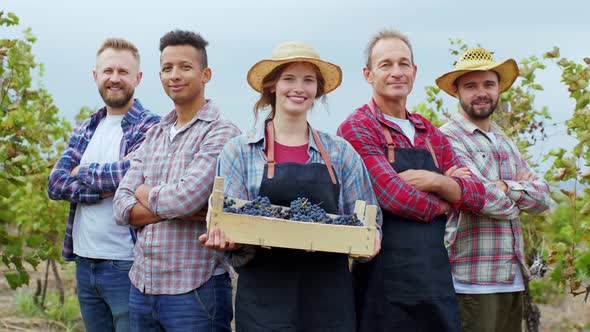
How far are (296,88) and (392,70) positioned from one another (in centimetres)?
68

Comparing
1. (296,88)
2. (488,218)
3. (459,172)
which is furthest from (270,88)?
(488,218)

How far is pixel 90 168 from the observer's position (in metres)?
4.02

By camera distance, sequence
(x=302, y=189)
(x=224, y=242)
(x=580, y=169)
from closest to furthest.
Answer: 1. (x=224, y=242)
2. (x=302, y=189)
3. (x=580, y=169)

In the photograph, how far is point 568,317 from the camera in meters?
8.96

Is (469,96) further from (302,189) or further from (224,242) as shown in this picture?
(224,242)

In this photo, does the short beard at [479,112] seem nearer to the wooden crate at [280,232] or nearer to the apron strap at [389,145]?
the apron strap at [389,145]

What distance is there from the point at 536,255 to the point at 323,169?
12.2ft

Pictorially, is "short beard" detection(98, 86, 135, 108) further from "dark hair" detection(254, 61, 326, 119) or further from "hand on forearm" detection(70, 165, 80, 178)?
"dark hair" detection(254, 61, 326, 119)

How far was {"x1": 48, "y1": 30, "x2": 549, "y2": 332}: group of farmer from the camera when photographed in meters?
3.10

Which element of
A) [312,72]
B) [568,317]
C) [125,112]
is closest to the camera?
[312,72]

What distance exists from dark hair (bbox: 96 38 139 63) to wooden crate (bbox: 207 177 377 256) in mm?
1766

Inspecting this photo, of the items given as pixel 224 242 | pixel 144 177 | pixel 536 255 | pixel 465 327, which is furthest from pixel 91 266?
pixel 536 255

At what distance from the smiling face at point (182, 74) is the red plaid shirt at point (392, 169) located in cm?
78

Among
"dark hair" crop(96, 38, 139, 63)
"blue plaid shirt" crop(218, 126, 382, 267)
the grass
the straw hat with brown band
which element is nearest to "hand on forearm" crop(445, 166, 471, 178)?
"blue plaid shirt" crop(218, 126, 382, 267)
